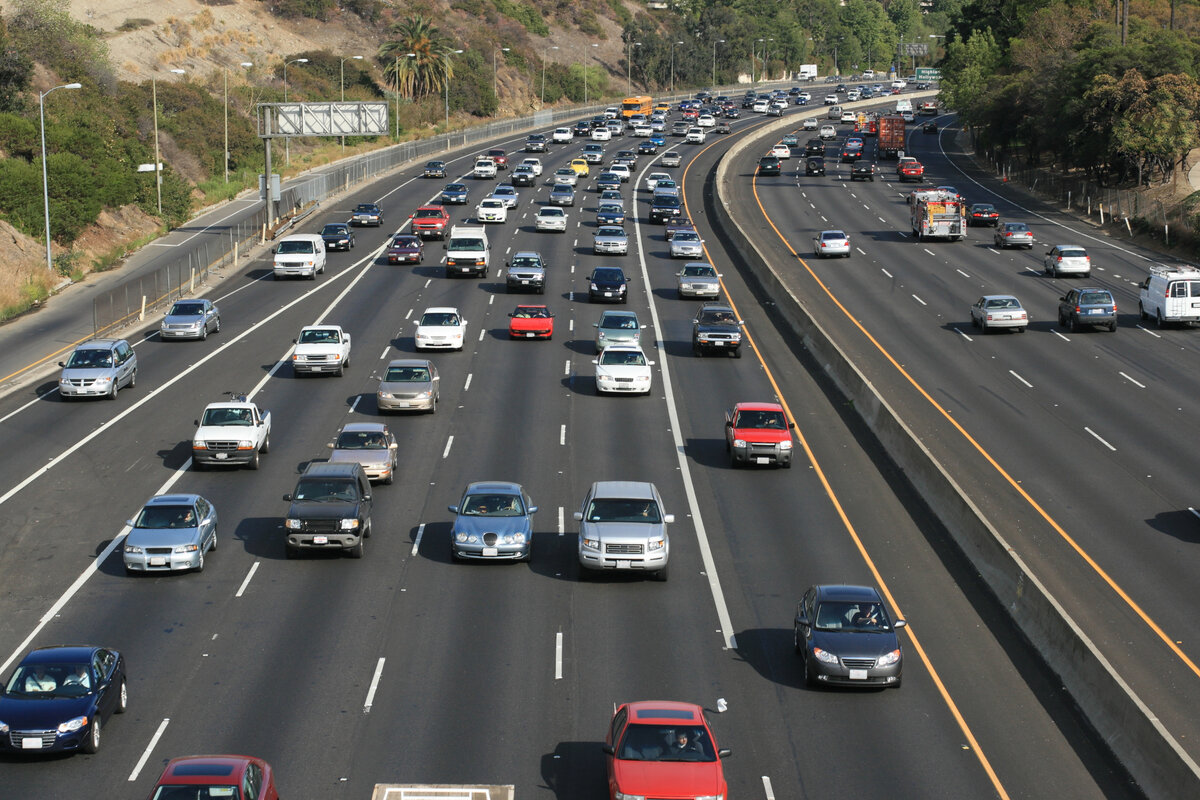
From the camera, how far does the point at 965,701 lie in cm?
2308

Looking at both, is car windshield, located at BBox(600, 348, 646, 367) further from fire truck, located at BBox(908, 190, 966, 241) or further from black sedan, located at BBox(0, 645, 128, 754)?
fire truck, located at BBox(908, 190, 966, 241)

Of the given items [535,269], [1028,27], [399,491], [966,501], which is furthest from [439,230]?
[1028,27]

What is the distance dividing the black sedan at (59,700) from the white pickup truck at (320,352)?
2510 centimetres

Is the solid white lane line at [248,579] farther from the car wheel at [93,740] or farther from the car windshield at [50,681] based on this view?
the car wheel at [93,740]

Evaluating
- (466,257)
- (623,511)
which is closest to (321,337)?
(466,257)

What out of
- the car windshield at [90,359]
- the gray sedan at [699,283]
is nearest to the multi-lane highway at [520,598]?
the car windshield at [90,359]

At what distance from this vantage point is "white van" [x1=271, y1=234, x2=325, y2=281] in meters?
64.8

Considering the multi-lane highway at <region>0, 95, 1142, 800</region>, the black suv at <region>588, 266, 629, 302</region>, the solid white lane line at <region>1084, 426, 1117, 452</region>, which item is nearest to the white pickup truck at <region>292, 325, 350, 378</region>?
the multi-lane highway at <region>0, 95, 1142, 800</region>

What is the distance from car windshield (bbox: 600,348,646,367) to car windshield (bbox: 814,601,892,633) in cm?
2143

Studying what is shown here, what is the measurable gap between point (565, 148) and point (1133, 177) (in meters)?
54.8

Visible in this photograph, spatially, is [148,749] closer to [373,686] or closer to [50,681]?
[50,681]

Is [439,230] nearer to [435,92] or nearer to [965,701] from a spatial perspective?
[965,701]

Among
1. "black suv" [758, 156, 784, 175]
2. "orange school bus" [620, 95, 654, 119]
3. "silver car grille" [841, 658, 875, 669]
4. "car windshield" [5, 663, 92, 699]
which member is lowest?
"silver car grille" [841, 658, 875, 669]

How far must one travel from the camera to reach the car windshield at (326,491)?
30.2 metres
